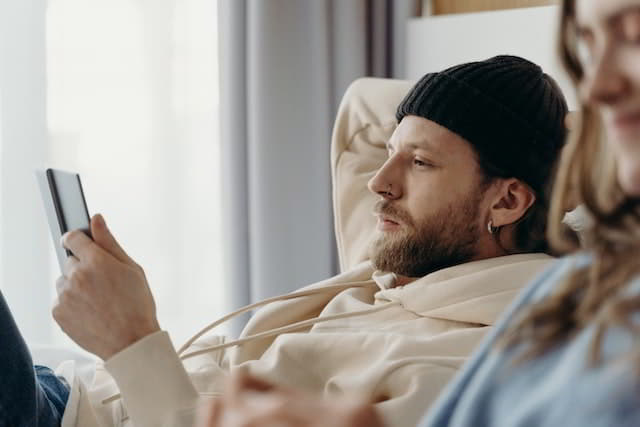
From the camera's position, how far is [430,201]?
5.25ft

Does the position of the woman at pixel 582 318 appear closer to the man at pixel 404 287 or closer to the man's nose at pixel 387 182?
the man at pixel 404 287

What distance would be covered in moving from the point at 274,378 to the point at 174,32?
A: 151cm

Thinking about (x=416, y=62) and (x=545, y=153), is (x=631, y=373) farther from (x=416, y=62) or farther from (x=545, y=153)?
(x=416, y=62)

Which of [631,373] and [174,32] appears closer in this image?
[631,373]

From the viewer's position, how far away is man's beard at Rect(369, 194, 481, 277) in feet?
5.22

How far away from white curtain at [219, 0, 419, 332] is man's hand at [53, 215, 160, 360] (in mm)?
1333

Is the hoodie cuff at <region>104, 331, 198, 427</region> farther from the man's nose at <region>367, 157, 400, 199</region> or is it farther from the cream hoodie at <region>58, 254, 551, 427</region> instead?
the man's nose at <region>367, 157, 400, 199</region>

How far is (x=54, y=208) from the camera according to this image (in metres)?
1.35

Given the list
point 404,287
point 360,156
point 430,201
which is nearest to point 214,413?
point 404,287

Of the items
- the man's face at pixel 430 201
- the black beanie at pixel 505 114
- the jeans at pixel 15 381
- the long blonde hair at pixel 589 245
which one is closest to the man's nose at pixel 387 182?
the man's face at pixel 430 201

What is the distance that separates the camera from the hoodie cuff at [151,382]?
120 cm

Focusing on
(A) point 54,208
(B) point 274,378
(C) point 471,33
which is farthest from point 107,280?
(C) point 471,33

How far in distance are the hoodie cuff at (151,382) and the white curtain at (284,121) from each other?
4.62ft

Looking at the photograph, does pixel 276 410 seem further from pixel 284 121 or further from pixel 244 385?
pixel 284 121
